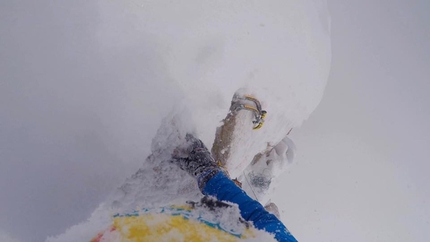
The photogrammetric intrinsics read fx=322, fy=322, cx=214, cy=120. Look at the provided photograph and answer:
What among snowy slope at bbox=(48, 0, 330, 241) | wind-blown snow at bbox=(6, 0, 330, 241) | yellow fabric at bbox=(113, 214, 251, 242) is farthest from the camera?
wind-blown snow at bbox=(6, 0, 330, 241)

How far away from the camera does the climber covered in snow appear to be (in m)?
0.90

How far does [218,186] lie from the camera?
1.16 metres

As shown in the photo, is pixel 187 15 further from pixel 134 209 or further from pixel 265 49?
pixel 134 209

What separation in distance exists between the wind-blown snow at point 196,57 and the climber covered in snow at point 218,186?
0.15 meters

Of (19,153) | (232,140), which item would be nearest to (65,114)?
(19,153)

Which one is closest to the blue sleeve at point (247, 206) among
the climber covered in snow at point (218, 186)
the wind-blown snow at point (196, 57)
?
the climber covered in snow at point (218, 186)

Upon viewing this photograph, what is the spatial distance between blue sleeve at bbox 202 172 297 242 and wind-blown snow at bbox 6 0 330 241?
19 centimetres

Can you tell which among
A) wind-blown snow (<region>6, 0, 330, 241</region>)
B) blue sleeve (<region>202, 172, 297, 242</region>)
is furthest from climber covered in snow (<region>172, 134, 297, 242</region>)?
wind-blown snow (<region>6, 0, 330, 241</region>)

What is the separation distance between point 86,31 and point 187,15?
1.54 ft

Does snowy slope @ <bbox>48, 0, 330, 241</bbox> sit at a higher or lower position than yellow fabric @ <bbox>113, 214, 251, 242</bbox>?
higher

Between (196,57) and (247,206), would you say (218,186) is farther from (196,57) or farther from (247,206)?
(196,57)

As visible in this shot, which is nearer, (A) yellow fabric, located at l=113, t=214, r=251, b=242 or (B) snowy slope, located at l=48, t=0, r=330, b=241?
(A) yellow fabric, located at l=113, t=214, r=251, b=242

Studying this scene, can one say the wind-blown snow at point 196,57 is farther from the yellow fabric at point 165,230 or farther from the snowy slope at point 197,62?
the yellow fabric at point 165,230

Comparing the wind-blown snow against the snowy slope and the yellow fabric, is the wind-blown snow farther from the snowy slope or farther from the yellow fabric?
the yellow fabric
